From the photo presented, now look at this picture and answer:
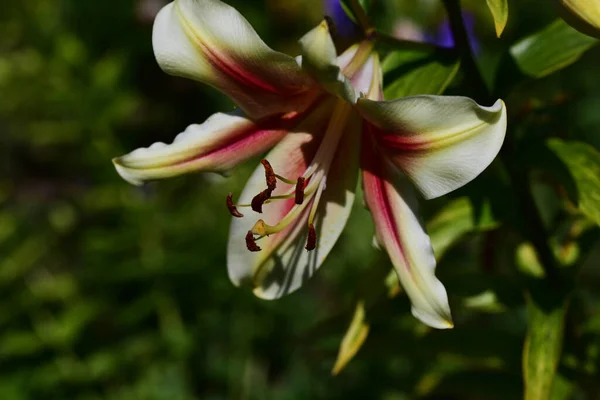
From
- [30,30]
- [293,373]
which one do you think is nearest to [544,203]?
[293,373]

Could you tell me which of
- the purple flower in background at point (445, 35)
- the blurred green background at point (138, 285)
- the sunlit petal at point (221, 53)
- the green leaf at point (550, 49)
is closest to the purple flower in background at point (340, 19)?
the blurred green background at point (138, 285)

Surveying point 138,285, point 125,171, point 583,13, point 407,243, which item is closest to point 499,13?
point 583,13

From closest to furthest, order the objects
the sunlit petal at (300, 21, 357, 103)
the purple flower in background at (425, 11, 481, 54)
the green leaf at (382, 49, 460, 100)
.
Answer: the sunlit petal at (300, 21, 357, 103), the green leaf at (382, 49, 460, 100), the purple flower in background at (425, 11, 481, 54)

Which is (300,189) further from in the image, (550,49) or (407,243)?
(550,49)

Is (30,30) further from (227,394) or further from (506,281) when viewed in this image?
(506,281)

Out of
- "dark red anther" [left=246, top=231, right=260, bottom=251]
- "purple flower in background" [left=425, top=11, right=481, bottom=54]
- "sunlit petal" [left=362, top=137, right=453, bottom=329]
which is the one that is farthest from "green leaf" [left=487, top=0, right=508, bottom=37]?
"purple flower in background" [left=425, top=11, right=481, bottom=54]

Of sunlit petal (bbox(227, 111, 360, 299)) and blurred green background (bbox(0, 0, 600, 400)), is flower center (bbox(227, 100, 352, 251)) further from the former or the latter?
blurred green background (bbox(0, 0, 600, 400))
